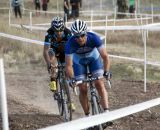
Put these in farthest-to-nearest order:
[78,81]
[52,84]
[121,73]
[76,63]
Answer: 1. [121,73]
2. [52,84]
3. [76,63]
4. [78,81]

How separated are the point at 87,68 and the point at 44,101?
9.92 ft

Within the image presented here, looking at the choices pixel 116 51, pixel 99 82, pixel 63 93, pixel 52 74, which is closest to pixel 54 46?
pixel 52 74

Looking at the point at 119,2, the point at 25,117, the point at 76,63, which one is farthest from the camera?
the point at 119,2

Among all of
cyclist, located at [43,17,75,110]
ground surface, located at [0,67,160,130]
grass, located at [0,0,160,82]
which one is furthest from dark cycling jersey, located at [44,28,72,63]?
grass, located at [0,0,160,82]

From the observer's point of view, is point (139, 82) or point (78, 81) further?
point (139, 82)

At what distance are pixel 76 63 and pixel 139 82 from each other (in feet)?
15.9

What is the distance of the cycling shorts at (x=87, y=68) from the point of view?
7.34 metres

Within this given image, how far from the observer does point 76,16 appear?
2659 cm

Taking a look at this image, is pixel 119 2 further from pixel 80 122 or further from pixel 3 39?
pixel 80 122

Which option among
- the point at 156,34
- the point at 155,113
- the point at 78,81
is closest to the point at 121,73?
the point at 155,113

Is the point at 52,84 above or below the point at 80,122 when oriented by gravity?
below

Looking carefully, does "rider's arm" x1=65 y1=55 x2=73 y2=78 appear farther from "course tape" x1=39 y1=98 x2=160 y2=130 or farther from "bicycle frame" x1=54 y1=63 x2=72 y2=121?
"course tape" x1=39 y1=98 x2=160 y2=130

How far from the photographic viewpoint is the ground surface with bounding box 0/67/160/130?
822 centimetres

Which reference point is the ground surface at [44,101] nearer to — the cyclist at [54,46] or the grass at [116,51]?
the cyclist at [54,46]
